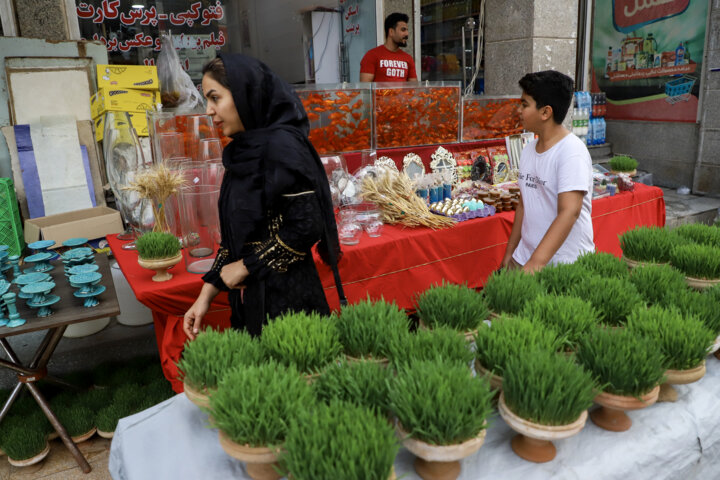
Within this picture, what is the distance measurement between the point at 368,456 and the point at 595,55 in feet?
27.1

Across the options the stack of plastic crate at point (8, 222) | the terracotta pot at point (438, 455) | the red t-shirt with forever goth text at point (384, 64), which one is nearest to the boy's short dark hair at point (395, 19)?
the red t-shirt with forever goth text at point (384, 64)

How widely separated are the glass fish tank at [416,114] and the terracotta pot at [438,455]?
2822 mm

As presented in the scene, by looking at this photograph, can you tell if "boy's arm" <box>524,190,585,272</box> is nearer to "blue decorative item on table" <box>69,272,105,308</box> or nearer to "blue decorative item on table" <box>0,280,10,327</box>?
"blue decorative item on table" <box>69,272,105,308</box>

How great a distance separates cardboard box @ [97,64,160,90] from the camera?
3928 mm

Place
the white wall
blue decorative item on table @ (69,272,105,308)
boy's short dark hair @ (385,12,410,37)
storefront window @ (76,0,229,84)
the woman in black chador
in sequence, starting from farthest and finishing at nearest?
1. the white wall
2. storefront window @ (76,0,229,84)
3. boy's short dark hair @ (385,12,410,37)
4. blue decorative item on table @ (69,272,105,308)
5. the woman in black chador

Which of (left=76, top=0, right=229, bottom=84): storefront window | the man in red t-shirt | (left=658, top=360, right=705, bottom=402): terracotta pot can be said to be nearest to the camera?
(left=658, top=360, right=705, bottom=402): terracotta pot

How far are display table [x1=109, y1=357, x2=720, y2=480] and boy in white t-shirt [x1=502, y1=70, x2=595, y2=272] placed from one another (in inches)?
38.1

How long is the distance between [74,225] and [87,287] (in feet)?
5.17

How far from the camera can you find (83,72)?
13.5 feet

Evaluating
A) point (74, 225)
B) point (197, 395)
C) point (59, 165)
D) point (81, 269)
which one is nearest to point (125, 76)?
point (59, 165)

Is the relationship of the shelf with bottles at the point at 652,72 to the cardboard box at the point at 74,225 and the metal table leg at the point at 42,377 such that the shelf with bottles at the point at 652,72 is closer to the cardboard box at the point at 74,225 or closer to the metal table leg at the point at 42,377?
the cardboard box at the point at 74,225

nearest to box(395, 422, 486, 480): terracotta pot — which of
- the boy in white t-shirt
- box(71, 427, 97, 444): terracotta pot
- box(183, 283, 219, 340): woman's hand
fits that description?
box(183, 283, 219, 340): woman's hand

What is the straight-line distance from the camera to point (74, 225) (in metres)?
3.33

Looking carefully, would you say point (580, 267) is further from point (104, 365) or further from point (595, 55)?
point (595, 55)
